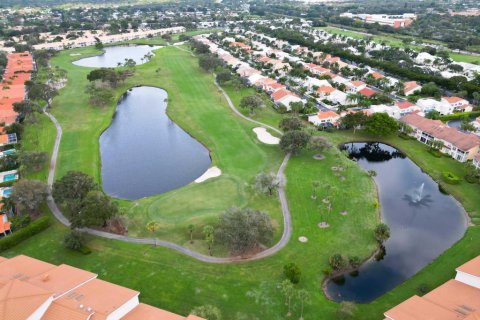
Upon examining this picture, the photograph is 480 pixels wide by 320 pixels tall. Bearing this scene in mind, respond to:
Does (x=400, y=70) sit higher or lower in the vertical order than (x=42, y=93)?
lower

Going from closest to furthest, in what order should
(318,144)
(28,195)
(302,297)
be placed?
(302,297)
(28,195)
(318,144)

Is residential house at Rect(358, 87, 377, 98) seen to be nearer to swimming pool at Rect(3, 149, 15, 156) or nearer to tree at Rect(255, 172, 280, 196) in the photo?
tree at Rect(255, 172, 280, 196)

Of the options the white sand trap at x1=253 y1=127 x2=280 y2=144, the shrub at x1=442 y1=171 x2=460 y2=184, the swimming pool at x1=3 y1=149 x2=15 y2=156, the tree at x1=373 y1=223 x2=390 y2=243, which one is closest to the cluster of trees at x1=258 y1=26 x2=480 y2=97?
the shrub at x1=442 y1=171 x2=460 y2=184

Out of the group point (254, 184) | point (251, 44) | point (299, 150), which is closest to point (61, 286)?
point (254, 184)

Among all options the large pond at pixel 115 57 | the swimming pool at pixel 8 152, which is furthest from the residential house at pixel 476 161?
the large pond at pixel 115 57

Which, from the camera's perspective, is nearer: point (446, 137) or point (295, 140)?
point (295, 140)

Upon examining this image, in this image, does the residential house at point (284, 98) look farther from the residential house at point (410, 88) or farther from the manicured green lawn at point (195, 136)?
the residential house at point (410, 88)

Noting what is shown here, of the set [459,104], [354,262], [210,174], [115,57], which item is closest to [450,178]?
[354,262]

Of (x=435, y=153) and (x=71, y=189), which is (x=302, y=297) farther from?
(x=435, y=153)
